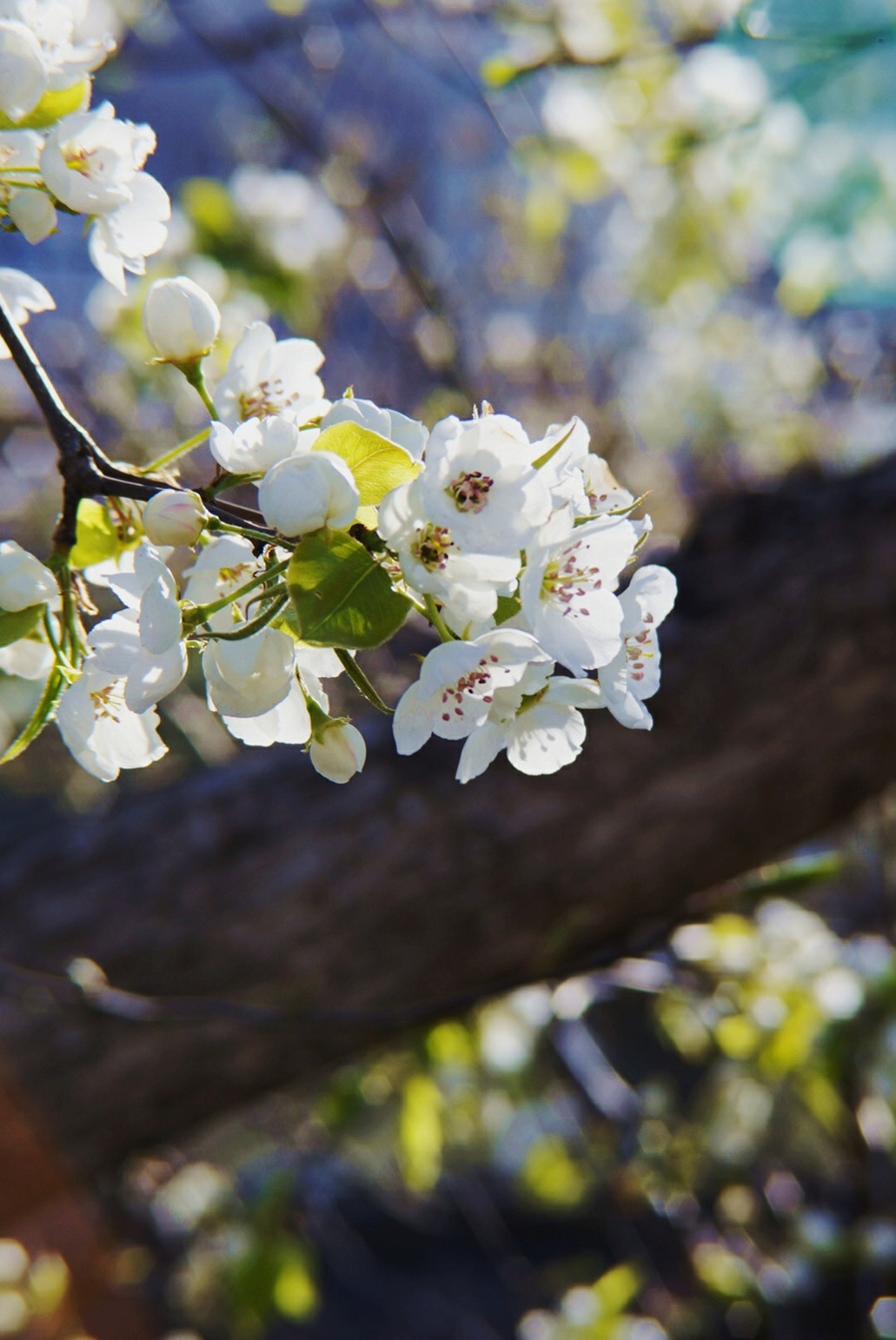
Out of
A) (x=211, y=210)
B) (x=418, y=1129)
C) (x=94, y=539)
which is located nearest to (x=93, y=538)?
(x=94, y=539)

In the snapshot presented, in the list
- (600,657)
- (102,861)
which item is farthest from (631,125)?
(600,657)

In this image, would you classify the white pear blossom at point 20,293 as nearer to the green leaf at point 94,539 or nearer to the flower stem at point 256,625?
the green leaf at point 94,539

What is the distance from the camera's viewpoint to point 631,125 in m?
2.47

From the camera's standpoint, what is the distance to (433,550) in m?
0.53

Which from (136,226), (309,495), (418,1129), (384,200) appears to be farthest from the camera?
(384,200)

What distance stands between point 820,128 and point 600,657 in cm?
264

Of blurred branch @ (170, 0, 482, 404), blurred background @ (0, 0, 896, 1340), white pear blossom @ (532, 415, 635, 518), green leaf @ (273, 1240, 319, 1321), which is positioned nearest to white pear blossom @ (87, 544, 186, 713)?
white pear blossom @ (532, 415, 635, 518)

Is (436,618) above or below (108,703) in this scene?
above

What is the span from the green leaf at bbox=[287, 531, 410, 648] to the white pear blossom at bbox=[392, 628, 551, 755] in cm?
6

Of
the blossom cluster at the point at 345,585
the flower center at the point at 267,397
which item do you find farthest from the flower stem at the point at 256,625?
the flower center at the point at 267,397

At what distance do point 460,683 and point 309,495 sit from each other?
0.55 ft

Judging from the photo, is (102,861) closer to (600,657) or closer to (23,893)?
(23,893)

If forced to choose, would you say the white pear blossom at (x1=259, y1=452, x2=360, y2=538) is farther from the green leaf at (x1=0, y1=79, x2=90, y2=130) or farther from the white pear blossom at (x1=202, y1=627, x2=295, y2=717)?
the green leaf at (x1=0, y1=79, x2=90, y2=130)

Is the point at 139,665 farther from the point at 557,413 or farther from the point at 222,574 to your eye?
the point at 557,413
